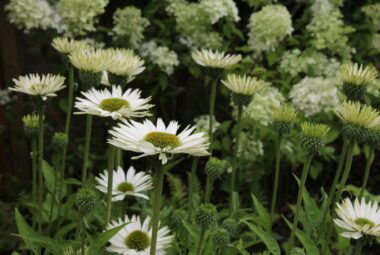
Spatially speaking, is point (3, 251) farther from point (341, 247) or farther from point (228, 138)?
point (341, 247)

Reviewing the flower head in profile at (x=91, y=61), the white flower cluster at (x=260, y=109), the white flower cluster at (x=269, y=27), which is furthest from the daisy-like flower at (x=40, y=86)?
the white flower cluster at (x=269, y=27)

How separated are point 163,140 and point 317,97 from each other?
5.99 feet

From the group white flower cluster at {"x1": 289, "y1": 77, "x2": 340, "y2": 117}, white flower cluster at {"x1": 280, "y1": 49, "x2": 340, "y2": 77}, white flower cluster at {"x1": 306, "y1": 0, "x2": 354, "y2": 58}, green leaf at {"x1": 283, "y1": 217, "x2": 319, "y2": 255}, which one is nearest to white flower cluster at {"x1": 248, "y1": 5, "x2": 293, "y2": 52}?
white flower cluster at {"x1": 280, "y1": 49, "x2": 340, "y2": 77}

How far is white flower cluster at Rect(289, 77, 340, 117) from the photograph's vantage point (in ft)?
9.74

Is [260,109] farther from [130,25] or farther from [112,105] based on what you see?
[112,105]

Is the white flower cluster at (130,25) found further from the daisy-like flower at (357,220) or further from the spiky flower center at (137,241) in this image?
the daisy-like flower at (357,220)

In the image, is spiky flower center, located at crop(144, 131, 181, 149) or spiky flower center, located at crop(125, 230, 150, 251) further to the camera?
spiky flower center, located at crop(125, 230, 150, 251)

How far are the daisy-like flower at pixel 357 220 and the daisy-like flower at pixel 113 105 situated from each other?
1.97ft

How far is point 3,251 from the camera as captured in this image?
286 cm

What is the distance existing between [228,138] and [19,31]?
1654 millimetres

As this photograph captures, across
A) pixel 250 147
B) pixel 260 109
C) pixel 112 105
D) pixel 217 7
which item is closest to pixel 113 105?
pixel 112 105

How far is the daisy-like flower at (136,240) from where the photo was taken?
64.6 inches

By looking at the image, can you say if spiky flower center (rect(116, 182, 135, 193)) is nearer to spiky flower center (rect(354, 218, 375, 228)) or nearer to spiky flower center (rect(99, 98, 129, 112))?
spiky flower center (rect(99, 98, 129, 112))

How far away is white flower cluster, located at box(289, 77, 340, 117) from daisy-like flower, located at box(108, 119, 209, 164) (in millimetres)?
1673
